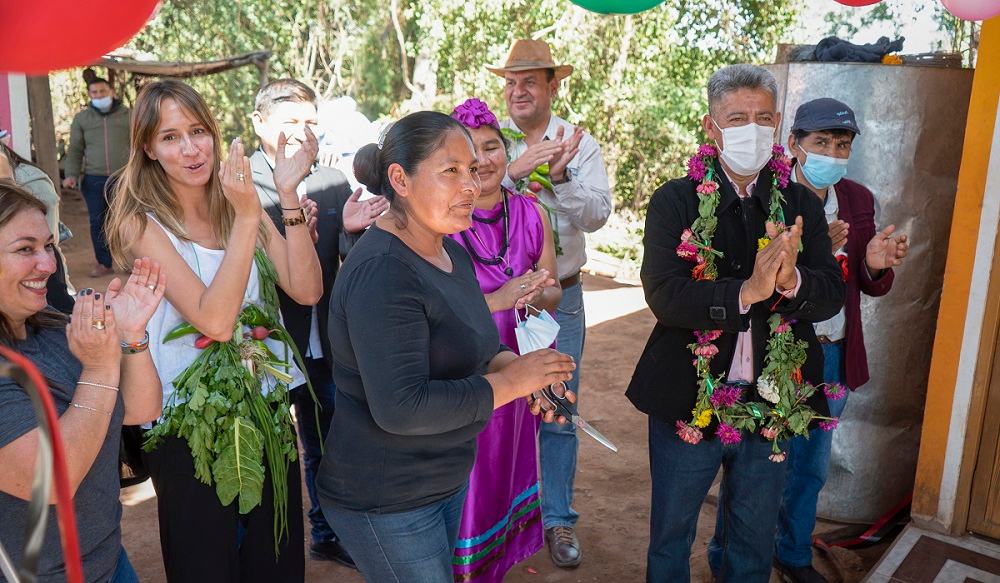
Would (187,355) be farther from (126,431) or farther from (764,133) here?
(764,133)

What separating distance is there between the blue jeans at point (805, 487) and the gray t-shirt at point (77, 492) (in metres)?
2.70

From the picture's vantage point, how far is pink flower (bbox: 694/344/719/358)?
269 cm

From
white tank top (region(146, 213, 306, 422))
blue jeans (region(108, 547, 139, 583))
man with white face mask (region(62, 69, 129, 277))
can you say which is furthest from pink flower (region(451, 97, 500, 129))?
man with white face mask (region(62, 69, 129, 277))

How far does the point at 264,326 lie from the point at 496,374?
3.32 ft

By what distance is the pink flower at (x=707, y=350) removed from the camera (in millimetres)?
2689

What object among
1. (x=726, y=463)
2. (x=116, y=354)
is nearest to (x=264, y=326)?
(x=116, y=354)

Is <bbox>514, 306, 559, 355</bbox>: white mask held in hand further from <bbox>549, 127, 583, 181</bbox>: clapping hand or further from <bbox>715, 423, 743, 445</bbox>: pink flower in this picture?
<bbox>549, 127, 583, 181</bbox>: clapping hand

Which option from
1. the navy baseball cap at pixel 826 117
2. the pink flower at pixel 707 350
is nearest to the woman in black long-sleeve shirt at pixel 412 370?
the pink flower at pixel 707 350

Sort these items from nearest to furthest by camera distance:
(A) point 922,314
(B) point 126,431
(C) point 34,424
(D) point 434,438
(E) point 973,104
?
1. (C) point 34,424
2. (D) point 434,438
3. (B) point 126,431
4. (E) point 973,104
5. (A) point 922,314

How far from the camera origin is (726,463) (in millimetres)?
2859

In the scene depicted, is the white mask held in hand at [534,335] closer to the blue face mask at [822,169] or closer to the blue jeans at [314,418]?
the blue jeans at [314,418]

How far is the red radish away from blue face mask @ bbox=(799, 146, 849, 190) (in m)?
2.44

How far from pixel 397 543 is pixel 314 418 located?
1752 mm

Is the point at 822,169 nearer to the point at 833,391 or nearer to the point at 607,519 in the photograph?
the point at 833,391
